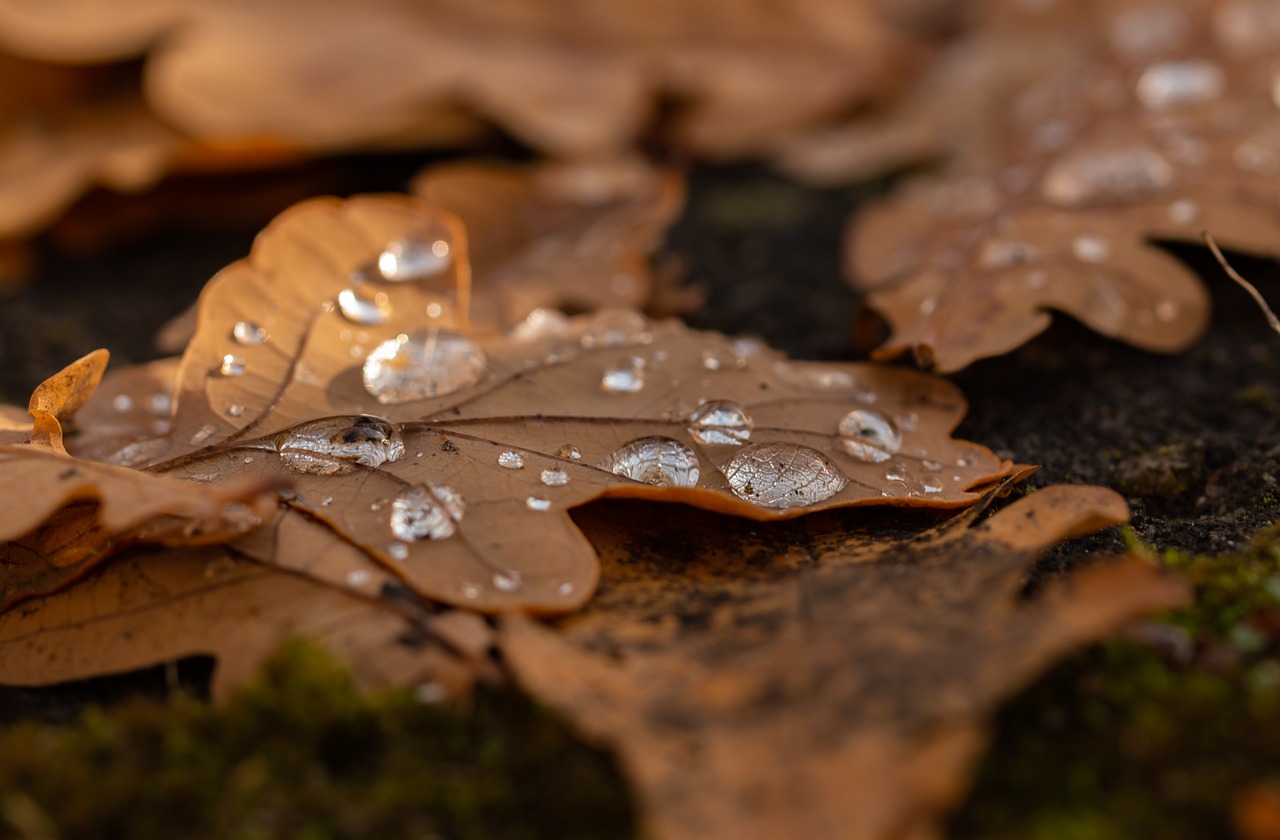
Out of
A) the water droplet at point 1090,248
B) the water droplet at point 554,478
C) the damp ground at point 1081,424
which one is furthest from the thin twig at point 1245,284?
the water droplet at point 554,478

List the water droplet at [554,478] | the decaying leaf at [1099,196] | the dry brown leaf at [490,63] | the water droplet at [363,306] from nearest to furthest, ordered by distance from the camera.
Answer: the water droplet at [554,478] < the water droplet at [363,306] < the decaying leaf at [1099,196] < the dry brown leaf at [490,63]

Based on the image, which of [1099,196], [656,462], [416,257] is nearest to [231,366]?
[416,257]

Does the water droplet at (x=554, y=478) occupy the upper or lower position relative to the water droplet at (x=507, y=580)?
upper

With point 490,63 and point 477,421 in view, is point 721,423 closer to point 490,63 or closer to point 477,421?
point 477,421

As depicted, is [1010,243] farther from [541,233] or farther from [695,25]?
[695,25]

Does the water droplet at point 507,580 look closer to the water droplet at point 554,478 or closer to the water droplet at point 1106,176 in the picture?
the water droplet at point 554,478

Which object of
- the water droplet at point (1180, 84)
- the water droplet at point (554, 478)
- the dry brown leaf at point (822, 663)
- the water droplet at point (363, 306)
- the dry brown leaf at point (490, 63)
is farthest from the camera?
the dry brown leaf at point (490, 63)
